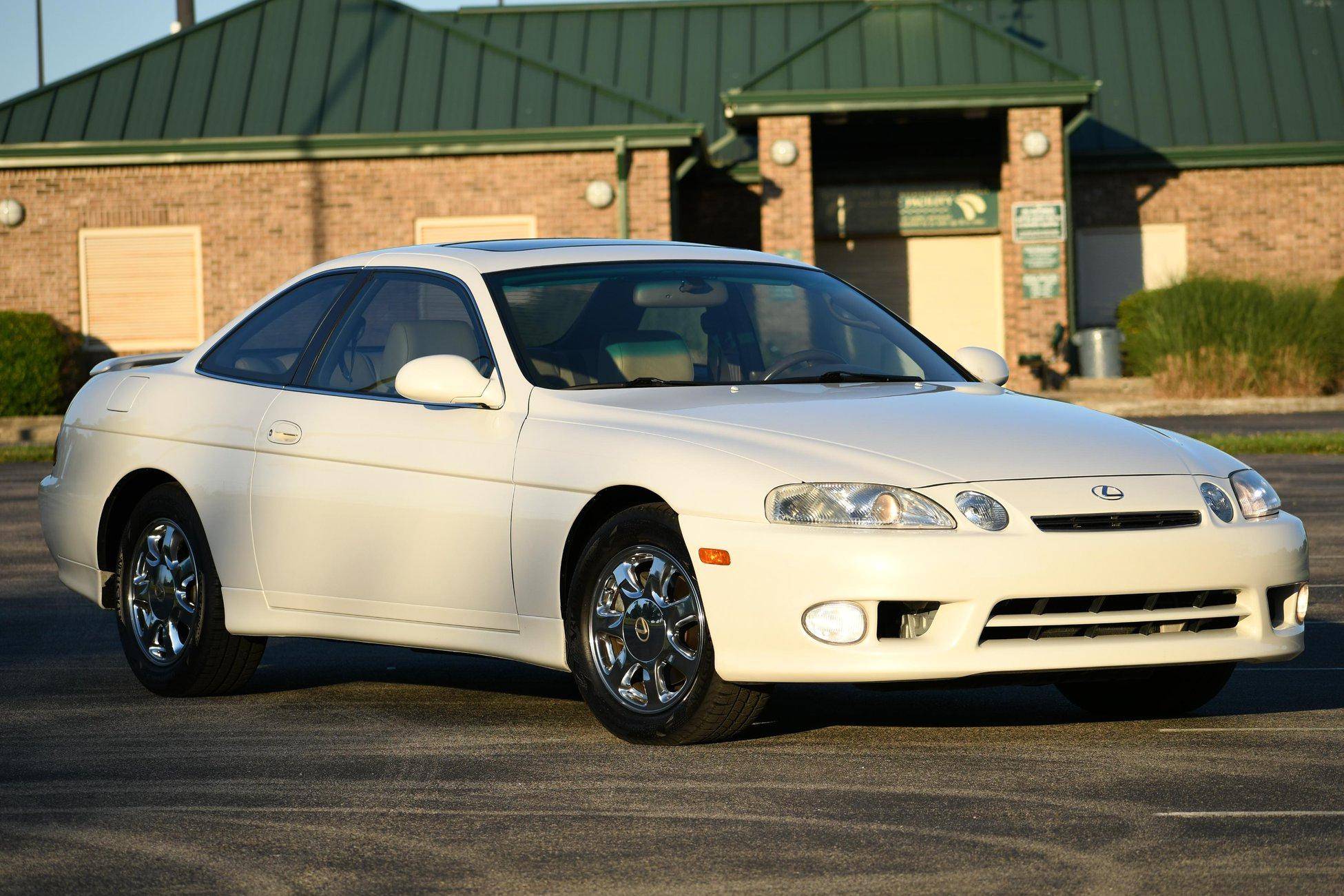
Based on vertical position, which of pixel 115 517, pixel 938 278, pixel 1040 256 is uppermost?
pixel 1040 256

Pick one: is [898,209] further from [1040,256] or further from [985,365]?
[985,365]

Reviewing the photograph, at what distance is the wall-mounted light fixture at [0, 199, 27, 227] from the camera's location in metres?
29.6

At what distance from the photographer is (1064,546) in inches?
228

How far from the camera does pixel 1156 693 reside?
677cm

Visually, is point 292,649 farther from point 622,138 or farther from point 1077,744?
point 622,138

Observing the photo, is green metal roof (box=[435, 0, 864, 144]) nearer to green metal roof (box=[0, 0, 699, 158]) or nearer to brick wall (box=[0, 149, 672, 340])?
green metal roof (box=[0, 0, 699, 158])

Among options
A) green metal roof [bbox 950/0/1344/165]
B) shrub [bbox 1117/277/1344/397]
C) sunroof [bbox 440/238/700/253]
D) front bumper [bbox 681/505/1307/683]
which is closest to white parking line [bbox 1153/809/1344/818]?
front bumper [bbox 681/505/1307/683]

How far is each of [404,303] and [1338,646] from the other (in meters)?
3.97

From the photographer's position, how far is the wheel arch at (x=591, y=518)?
6297 millimetres

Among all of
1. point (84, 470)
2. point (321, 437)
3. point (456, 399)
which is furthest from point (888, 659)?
point (84, 470)

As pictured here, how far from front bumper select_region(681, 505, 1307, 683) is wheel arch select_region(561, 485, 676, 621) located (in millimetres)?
371

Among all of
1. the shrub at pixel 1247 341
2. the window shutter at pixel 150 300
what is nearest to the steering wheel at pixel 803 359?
the shrub at pixel 1247 341

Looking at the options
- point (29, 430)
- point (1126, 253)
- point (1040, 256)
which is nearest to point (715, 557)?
point (29, 430)

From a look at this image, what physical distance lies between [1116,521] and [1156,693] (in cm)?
107
